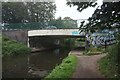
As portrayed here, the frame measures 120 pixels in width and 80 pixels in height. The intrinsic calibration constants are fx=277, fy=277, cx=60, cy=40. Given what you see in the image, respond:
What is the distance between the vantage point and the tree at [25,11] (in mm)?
49537

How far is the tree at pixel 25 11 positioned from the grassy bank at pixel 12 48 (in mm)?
11977

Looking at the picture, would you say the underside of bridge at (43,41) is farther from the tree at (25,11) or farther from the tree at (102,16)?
the tree at (102,16)

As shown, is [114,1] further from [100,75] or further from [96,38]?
[96,38]

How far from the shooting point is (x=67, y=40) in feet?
170

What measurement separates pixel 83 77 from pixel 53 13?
4587 cm

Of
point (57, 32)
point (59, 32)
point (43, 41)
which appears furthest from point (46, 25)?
point (43, 41)

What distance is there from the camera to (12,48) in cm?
3472

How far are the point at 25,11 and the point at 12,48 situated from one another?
58.5ft

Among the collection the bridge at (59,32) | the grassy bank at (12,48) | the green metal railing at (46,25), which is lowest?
the grassy bank at (12,48)

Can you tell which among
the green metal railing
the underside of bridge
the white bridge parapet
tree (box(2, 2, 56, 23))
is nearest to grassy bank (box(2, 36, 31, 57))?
the green metal railing

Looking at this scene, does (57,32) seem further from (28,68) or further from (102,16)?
(102,16)

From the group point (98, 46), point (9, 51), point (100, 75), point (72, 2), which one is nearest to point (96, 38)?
point (98, 46)

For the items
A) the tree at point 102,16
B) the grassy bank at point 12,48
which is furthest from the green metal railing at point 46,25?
the tree at point 102,16

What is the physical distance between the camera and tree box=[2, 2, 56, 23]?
4954 centimetres
